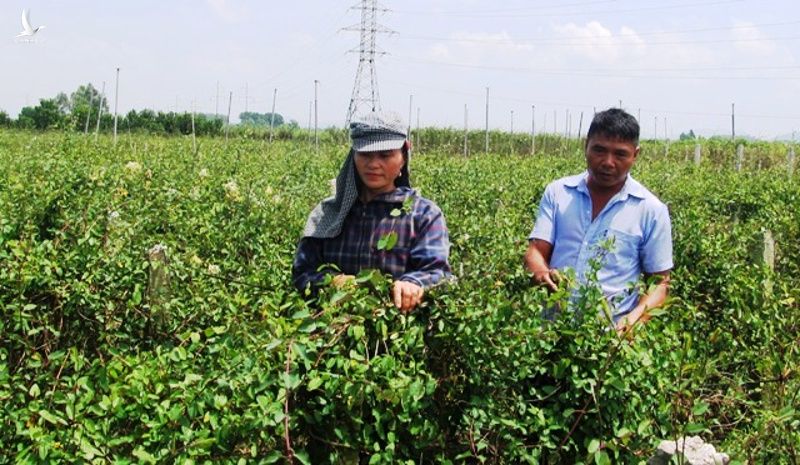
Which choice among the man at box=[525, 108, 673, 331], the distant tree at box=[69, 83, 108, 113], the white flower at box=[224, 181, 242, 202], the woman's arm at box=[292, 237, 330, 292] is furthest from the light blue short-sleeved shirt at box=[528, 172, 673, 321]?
the distant tree at box=[69, 83, 108, 113]

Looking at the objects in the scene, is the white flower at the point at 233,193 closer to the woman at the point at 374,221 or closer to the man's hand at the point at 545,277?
the woman at the point at 374,221

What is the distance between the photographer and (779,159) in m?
21.8

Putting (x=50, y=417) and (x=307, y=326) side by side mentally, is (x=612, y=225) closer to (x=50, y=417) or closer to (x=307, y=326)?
(x=307, y=326)

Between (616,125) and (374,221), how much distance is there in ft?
2.77

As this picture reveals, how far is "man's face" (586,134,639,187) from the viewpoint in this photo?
103 inches

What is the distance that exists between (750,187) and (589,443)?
736cm

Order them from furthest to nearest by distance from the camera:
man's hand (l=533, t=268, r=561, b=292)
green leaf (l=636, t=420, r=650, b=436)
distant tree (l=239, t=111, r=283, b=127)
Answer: distant tree (l=239, t=111, r=283, b=127) < man's hand (l=533, t=268, r=561, b=292) < green leaf (l=636, t=420, r=650, b=436)

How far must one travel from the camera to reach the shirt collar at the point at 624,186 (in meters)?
2.67

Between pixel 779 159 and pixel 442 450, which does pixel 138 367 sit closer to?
pixel 442 450

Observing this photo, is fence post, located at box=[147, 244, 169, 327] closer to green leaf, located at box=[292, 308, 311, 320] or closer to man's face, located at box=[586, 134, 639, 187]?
green leaf, located at box=[292, 308, 311, 320]

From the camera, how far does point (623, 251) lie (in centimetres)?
264

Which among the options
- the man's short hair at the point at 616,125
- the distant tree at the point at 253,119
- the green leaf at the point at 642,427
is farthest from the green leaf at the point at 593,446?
the distant tree at the point at 253,119

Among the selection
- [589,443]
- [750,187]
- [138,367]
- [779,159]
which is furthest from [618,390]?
[779,159]

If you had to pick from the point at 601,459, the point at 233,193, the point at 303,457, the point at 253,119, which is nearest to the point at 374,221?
the point at 303,457
